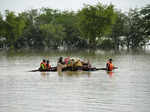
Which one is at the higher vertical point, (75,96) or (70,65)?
(70,65)

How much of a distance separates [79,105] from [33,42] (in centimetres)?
8448

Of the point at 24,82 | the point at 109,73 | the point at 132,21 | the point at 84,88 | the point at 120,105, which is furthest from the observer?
the point at 132,21

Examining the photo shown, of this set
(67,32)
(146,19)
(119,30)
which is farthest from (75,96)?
(67,32)

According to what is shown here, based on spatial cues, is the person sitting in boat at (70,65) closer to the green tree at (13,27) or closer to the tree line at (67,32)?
the tree line at (67,32)

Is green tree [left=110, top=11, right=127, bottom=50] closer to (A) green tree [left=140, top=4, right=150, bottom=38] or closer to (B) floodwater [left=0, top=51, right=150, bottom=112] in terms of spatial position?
(A) green tree [left=140, top=4, right=150, bottom=38]

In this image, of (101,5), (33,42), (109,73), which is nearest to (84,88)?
(109,73)

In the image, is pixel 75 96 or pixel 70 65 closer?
pixel 75 96

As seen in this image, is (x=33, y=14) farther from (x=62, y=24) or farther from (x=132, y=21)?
(x=132, y=21)

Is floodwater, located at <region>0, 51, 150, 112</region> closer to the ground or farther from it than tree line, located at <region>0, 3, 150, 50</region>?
closer to the ground

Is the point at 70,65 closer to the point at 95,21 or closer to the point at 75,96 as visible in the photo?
the point at 75,96

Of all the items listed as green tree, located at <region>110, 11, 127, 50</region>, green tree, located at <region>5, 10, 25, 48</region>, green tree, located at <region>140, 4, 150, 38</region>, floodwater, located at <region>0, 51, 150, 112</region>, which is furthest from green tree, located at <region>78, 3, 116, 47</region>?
floodwater, located at <region>0, 51, 150, 112</region>

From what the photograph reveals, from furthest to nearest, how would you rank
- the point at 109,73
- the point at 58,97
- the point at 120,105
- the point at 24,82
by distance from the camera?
the point at 109,73 → the point at 24,82 → the point at 58,97 → the point at 120,105

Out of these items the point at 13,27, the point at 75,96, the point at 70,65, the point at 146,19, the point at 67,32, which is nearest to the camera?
the point at 75,96

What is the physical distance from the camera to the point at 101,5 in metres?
89.4
